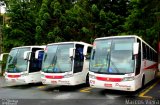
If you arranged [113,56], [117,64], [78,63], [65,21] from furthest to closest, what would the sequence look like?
[65,21] → [78,63] → [113,56] → [117,64]

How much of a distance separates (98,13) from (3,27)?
11.0 metres

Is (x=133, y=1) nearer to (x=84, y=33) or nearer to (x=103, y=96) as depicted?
(x=84, y=33)

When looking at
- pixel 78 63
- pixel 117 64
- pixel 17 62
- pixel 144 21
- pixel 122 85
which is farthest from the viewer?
pixel 144 21

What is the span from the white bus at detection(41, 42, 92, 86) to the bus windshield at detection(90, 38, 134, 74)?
59.2 inches

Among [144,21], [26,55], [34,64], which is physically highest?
[144,21]

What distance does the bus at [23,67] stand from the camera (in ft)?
55.0

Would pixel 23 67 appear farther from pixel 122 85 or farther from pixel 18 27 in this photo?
pixel 18 27

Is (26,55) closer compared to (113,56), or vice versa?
(113,56)

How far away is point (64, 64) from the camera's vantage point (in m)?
15.0

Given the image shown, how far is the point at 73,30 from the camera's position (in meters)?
29.0

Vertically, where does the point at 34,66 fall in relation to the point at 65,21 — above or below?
below

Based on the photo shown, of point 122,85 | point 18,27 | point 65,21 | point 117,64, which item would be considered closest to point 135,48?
point 117,64

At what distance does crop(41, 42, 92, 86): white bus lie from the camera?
48.2 ft

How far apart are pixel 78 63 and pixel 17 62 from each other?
409cm
